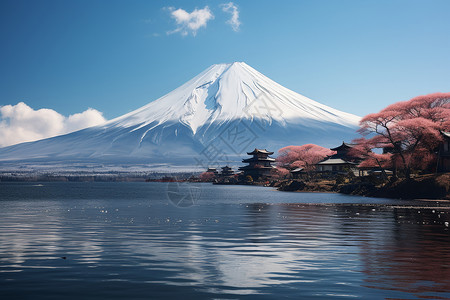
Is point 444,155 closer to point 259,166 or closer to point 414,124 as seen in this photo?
point 414,124

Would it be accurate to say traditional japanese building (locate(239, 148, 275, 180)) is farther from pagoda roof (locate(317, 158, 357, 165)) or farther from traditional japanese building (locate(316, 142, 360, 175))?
pagoda roof (locate(317, 158, 357, 165))

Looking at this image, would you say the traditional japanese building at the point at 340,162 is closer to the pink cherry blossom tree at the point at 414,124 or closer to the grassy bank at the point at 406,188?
the grassy bank at the point at 406,188

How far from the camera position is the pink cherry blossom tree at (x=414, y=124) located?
57.3 meters

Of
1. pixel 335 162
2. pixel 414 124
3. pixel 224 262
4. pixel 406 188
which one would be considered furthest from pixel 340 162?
pixel 224 262

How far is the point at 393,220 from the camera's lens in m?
28.0

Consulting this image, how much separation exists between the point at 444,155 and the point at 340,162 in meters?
47.5

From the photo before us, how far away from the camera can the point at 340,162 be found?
10419 cm

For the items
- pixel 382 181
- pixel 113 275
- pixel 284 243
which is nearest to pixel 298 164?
pixel 382 181

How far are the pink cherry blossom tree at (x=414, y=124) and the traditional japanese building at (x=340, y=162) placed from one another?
3696 cm

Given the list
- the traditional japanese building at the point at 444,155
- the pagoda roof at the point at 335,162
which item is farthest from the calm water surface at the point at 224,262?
the pagoda roof at the point at 335,162

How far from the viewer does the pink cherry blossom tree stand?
5728 cm

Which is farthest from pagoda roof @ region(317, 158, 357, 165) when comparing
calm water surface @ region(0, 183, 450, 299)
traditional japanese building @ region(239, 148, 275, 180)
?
calm water surface @ region(0, 183, 450, 299)

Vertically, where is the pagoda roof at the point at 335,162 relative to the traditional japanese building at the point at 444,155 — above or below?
above

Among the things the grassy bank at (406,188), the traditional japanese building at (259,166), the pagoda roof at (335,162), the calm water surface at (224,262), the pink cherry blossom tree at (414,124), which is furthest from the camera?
the traditional japanese building at (259,166)
